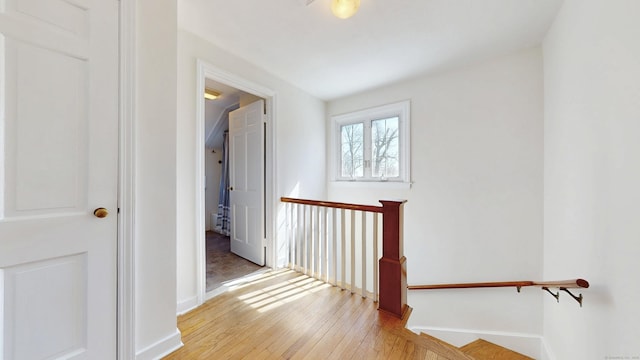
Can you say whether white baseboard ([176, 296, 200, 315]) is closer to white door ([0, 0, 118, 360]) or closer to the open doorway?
the open doorway

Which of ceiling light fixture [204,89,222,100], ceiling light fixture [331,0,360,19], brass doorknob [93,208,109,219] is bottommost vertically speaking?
brass doorknob [93,208,109,219]

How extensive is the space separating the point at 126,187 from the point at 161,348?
976mm

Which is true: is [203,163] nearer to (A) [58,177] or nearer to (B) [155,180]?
(B) [155,180]

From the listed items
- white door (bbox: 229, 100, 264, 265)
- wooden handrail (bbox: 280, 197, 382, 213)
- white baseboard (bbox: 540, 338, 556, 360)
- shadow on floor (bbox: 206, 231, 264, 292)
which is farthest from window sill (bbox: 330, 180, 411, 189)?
white baseboard (bbox: 540, 338, 556, 360)

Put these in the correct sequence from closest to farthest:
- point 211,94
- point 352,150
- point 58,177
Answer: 1. point 58,177
2. point 211,94
3. point 352,150

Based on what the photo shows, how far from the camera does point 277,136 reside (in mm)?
2760

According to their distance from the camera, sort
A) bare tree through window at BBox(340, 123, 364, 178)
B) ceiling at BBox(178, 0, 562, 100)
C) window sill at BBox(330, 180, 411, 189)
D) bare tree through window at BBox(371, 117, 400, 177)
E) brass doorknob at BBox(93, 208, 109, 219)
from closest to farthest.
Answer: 1. brass doorknob at BBox(93, 208, 109, 219)
2. ceiling at BBox(178, 0, 562, 100)
3. window sill at BBox(330, 180, 411, 189)
4. bare tree through window at BBox(371, 117, 400, 177)
5. bare tree through window at BBox(340, 123, 364, 178)

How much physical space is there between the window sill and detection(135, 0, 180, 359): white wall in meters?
2.40

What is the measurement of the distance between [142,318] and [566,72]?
3.21 meters

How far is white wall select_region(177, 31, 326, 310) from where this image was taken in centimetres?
187

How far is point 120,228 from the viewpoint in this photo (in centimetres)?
121

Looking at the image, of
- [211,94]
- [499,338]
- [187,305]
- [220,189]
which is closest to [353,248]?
[187,305]

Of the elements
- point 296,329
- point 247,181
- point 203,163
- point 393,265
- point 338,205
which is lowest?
point 296,329

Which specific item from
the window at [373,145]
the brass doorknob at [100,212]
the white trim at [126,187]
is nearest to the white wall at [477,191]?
the window at [373,145]
